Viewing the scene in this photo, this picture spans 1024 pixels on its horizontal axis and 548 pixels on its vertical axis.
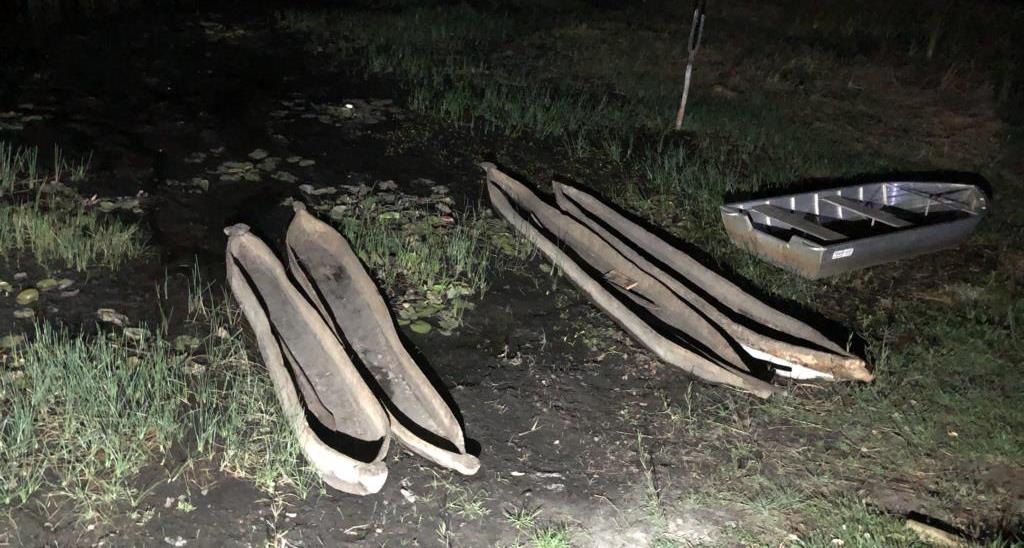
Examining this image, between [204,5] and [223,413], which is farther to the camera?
[204,5]

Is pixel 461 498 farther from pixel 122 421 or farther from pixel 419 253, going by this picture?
pixel 419 253

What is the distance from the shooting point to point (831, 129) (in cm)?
891

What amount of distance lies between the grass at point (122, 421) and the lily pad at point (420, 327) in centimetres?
100

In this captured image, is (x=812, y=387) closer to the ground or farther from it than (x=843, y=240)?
closer to the ground

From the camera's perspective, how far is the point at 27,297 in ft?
16.1

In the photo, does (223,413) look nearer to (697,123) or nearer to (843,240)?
(843,240)

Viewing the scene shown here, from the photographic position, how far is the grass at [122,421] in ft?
12.0

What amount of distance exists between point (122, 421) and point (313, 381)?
3.00ft

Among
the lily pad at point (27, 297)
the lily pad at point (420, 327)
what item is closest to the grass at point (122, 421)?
the lily pad at point (27, 297)

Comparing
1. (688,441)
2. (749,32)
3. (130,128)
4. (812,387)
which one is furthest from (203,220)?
(749,32)

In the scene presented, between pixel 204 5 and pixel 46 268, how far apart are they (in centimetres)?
770

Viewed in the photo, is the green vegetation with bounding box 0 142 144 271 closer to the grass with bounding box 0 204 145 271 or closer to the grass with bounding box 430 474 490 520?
the grass with bounding box 0 204 145 271

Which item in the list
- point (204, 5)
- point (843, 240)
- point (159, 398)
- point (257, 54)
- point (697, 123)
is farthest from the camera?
point (204, 5)

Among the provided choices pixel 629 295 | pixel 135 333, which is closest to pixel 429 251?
pixel 629 295
